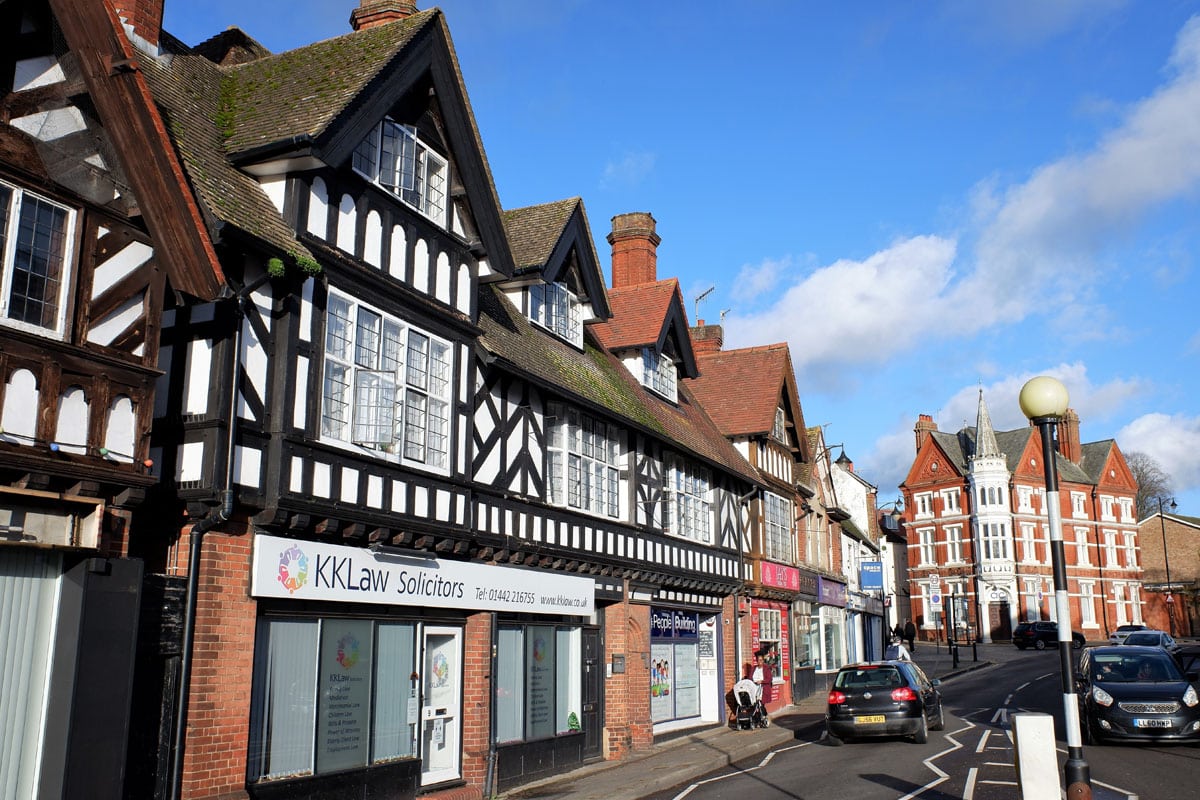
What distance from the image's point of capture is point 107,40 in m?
9.14

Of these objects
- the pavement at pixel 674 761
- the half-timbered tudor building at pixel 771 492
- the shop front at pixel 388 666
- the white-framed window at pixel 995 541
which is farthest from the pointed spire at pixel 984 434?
the shop front at pixel 388 666

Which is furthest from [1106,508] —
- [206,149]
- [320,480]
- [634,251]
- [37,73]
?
[37,73]

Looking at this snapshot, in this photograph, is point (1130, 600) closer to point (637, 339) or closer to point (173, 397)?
point (637, 339)

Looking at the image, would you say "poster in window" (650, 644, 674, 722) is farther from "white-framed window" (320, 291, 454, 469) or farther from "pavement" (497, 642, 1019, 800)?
"white-framed window" (320, 291, 454, 469)

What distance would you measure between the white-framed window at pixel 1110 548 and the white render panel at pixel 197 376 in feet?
276

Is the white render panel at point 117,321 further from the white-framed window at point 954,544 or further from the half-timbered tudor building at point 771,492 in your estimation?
the white-framed window at point 954,544

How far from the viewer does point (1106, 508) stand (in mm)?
82438

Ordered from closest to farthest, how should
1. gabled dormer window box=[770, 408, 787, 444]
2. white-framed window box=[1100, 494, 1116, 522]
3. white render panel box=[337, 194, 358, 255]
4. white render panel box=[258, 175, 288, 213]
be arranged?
white render panel box=[258, 175, 288, 213], white render panel box=[337, 194, 358, 255], gabled dormer window box=[770, 408, 787, 444], white-framed window box=[1100, 494, 1116, 522]

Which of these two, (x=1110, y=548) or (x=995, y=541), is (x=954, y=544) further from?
(x=1110, y=548)

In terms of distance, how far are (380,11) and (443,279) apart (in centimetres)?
555

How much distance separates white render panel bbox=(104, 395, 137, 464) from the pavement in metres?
8.42

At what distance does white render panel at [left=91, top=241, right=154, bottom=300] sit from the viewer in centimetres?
915

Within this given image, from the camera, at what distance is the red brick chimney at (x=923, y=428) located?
83.4 meters

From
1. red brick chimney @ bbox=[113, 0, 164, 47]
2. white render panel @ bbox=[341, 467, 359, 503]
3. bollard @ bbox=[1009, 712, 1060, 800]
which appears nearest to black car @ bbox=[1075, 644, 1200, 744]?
bollard @ bbox=[1009, 712, 1060, 800]
